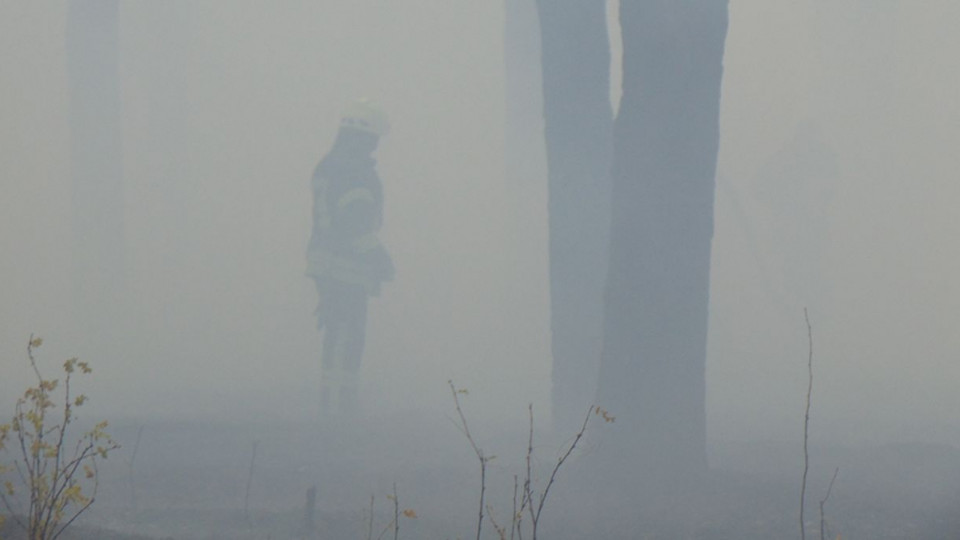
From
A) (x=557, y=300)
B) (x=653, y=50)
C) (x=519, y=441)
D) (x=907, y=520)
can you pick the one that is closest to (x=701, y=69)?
(x=653, y=50)

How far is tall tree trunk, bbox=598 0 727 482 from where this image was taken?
7.05 metres

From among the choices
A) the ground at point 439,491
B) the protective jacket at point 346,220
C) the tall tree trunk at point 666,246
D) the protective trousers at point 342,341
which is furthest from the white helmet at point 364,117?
the tall tree trunk at point 666,246

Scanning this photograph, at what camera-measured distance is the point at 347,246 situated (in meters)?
11.6

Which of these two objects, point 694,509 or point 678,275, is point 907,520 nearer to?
point 694,509

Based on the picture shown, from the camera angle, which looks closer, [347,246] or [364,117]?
[364,117]

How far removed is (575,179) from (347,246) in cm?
361

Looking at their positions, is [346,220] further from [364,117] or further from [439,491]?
[439,491]

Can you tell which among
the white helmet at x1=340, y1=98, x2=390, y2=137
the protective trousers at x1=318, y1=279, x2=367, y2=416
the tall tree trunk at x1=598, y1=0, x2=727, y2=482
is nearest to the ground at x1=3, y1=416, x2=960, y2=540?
the tall tree trunk at x1=598, y1=0, x2=727, y2=482

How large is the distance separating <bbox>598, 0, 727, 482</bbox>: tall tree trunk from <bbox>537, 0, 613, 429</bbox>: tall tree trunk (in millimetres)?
1630

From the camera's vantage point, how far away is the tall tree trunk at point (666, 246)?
23.1 feet

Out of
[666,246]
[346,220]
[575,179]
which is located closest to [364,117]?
[346,220]

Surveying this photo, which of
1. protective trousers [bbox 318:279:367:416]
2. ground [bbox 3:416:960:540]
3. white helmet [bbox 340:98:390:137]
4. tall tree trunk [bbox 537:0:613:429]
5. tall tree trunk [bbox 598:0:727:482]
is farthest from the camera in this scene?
protective trousers [bbox 318:279:367:416]

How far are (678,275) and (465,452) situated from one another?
394cm

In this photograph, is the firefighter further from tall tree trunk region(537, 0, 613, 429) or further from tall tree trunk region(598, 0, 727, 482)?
tall tree trunk region(598, 0, 727, 482)
